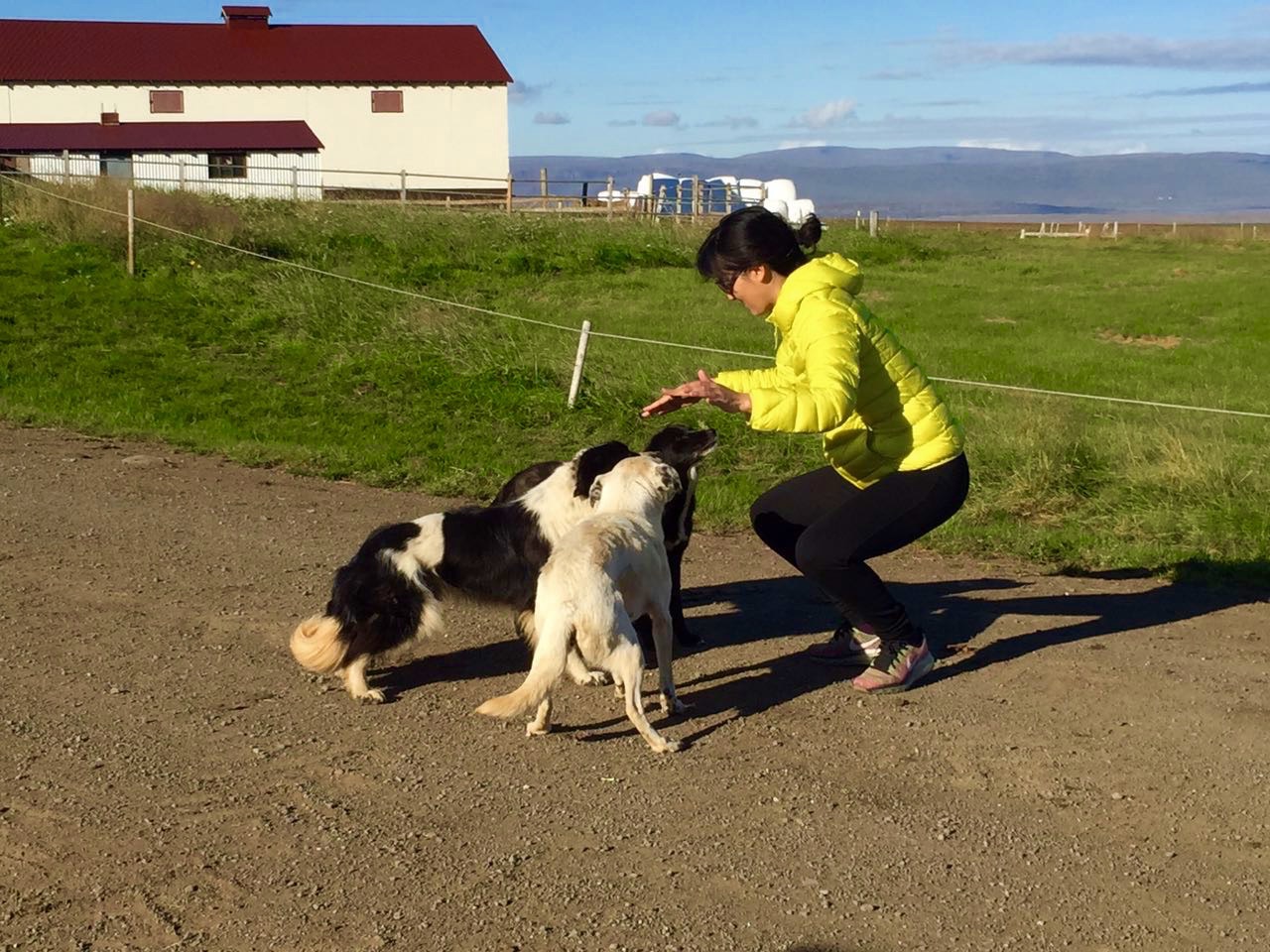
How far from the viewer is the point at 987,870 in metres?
4.62

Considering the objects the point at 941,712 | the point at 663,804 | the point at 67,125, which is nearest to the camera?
the point at 663,804

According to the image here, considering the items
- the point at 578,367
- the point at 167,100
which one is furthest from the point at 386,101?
the point at 578,367

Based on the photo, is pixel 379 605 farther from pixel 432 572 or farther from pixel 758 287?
pixel 758 287

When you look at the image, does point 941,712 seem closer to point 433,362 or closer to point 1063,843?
point 1063,843

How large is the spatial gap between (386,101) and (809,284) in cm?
5357

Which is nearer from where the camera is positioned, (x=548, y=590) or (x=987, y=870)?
(x=987, y=870)

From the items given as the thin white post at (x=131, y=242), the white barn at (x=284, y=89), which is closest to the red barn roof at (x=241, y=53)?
the white barn at (x=284, y=89)

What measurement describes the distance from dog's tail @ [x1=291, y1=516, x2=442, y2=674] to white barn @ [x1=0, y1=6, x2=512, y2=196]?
47.0m

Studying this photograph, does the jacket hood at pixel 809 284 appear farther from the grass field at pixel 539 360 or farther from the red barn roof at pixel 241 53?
the red barn roof at pixel 241 53

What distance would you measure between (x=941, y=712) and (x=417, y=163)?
175 ft

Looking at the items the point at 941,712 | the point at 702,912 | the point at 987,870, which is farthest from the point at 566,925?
the point at 941,712

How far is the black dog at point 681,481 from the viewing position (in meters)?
6.43

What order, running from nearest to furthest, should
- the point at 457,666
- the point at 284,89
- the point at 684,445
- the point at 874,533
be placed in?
the point at 874,533, the point at 684,445, the point at 457,666, the point at 284,89

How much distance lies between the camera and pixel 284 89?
5547 centimetres
